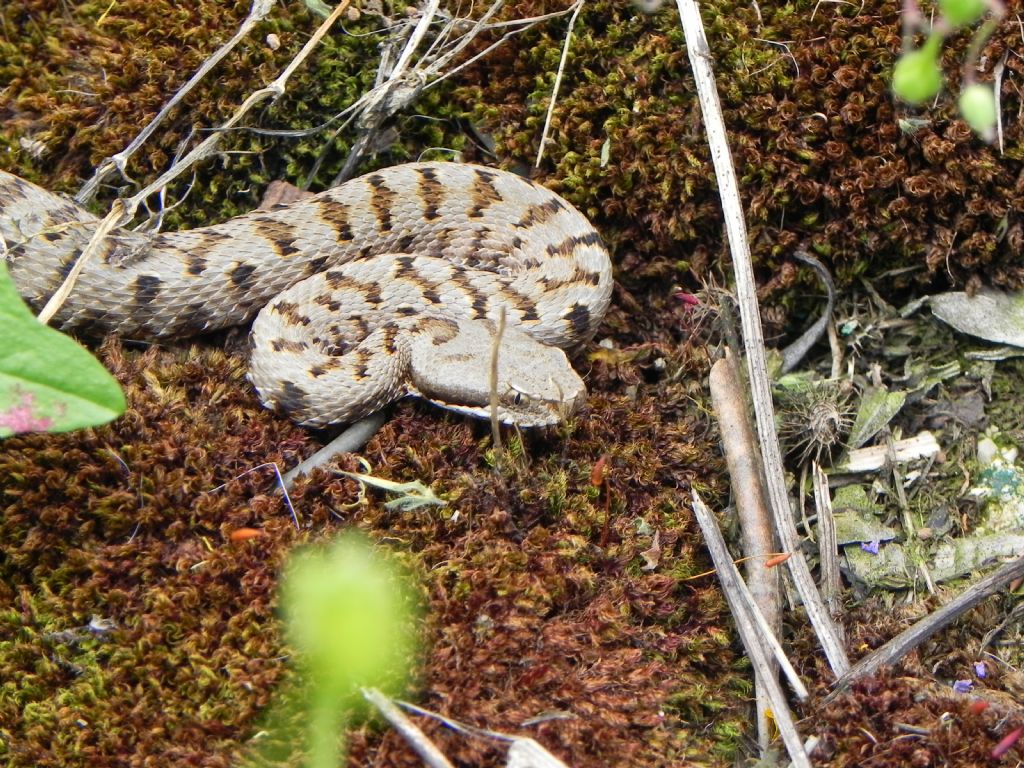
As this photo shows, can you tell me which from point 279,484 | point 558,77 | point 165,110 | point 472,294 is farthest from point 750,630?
point 165,110

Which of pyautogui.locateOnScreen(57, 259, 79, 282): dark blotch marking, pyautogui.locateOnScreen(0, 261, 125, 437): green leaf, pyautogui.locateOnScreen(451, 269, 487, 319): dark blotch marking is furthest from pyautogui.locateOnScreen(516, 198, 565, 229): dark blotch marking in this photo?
pyautogui.locateOnScreen(0, 261, 125, 437): green leaf

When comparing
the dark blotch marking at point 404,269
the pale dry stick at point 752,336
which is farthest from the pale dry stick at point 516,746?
the dark blotch marking at point 404,269

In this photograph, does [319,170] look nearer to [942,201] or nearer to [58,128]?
[58,128]

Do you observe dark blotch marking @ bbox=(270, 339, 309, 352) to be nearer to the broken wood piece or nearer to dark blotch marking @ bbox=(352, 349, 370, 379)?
dark blotch marking @ bbox=(352, 349, 370, 379)

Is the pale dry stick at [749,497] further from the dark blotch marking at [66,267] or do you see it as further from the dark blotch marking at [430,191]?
the dark blotch marking at [66,267]

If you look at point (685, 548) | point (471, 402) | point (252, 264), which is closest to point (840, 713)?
point (685, 548)

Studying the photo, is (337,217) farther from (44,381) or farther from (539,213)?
(44,381)
